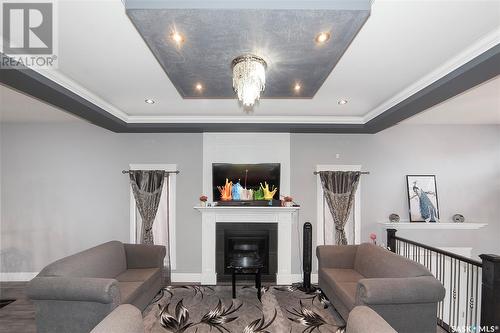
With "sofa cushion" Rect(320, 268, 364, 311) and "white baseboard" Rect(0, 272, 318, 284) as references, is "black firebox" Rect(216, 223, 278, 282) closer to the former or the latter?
"white baseboard" Rect(0, 272, 318, 284)

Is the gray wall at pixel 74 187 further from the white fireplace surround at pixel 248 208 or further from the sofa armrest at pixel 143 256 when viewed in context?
the sofa armrest at pixel 143 256

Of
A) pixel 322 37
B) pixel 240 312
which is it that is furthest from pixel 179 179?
pixel 322 37

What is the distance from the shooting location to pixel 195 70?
8.64ft

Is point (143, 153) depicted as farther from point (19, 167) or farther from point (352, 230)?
point (352, 230)

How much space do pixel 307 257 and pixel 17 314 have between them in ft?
14.5

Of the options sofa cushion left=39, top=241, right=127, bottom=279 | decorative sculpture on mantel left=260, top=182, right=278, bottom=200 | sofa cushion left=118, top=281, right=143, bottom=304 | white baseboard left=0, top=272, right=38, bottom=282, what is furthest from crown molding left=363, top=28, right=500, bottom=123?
white baseboard left=0, top=272, right=38, bottom=282

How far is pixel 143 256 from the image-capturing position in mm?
4117

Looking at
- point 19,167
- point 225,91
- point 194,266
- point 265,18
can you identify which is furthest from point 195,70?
point 19,167

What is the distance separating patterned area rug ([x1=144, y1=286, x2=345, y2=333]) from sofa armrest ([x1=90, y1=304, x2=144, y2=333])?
1599 millimetres

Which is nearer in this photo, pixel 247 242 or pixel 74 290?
pixel 74 290

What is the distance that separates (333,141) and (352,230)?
1.80 metres

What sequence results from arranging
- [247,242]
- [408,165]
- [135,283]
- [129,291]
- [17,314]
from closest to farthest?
[129,291], [135,283], [17,314], [247,242], [408,165]

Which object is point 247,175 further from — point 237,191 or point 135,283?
point 135,283

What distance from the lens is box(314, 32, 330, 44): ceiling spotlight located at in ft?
6.54
